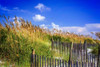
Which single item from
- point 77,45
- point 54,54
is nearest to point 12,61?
point 54,54

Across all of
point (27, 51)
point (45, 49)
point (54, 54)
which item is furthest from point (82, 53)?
point (27, 51)

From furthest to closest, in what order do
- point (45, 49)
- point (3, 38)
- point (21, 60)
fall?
point (3, 38) < point (45, 49) < point (21, 60)

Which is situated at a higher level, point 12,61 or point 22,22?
point 22,22

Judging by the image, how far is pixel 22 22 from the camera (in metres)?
7.54

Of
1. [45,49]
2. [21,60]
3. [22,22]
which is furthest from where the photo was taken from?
[22,22]

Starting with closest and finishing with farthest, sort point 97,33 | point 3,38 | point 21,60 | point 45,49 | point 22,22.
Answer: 1. point 21,60
2. point 45,49
3. point 3,38
4. point 22,22
5. point 97,33

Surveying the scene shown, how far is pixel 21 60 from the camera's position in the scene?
5.62 metres

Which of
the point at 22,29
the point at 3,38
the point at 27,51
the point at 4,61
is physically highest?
the point at 22,29

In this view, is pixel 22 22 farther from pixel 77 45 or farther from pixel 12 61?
pixel 77 45

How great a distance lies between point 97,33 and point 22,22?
8.37 meters

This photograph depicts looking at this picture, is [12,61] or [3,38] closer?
[12,61]

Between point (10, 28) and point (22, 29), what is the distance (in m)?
0.64

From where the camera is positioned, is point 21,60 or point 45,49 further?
point 45,49

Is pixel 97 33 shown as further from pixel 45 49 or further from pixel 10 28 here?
pixel 10 28
